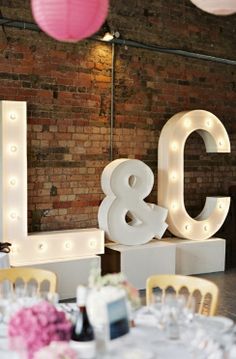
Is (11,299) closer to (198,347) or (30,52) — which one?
(198,347)

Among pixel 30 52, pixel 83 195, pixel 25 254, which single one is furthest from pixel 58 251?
pixel 30 52

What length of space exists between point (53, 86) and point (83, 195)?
53.4 inches

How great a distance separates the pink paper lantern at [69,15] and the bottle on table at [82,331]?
50.7 inches

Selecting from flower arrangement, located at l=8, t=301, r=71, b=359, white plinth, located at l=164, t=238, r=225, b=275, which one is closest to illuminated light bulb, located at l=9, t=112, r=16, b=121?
white plinth, located at l=164, t=238, r=225, b=275

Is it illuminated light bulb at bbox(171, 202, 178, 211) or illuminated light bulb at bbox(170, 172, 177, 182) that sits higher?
illuminated light bulb at bbox(170, 172, 177, 182)

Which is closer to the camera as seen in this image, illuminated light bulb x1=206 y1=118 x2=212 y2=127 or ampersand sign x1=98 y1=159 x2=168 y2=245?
ampersand sign x1=98 y1=159 x2=168 y2=245

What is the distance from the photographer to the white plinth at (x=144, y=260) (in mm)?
5965

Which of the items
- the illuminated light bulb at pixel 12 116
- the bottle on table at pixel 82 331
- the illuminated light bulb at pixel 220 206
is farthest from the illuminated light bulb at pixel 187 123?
the bottle on table at pixel 82 331

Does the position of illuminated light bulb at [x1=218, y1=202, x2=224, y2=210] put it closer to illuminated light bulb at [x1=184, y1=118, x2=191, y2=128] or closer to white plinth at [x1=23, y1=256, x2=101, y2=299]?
illuminated light bulb at [x1=184, y1=118, x2=191, y2=128]

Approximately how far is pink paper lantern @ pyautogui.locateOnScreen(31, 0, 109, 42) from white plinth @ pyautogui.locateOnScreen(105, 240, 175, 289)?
3.69 metres

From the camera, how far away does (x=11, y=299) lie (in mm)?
2725

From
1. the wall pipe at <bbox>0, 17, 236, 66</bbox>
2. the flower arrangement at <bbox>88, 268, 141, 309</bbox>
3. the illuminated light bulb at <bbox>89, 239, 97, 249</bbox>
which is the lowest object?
the illuminated light bulb at <bbox>89, 239, 97, 249</bbox>

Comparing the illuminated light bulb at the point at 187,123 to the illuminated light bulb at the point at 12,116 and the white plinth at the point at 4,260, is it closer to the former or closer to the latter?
the illuminated light bulb at the point at 12,116

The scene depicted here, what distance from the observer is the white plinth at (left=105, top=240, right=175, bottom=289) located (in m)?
5.96
